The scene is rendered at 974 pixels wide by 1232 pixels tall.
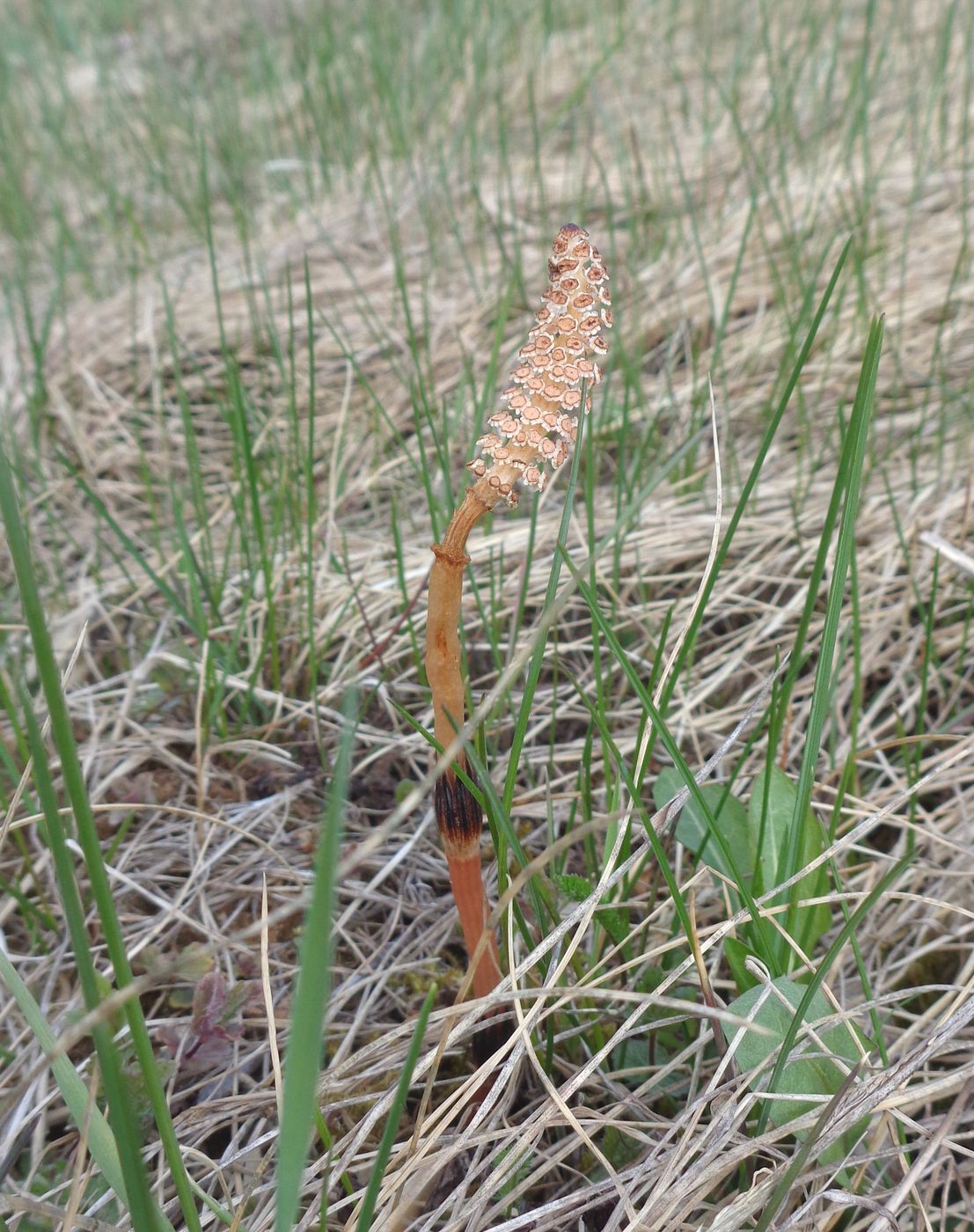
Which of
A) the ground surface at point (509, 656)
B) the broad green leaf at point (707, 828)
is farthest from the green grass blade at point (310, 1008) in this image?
the broad green leaf at point (707, 828)

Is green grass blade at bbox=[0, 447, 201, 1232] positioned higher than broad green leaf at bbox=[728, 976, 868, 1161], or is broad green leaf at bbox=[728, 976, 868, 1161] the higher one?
green grass blade at bbox=[0, 447, 201, 1232]

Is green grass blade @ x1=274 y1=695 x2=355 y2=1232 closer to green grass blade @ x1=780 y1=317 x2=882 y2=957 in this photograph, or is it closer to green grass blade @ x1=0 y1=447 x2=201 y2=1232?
green grass blade @ x1=0 y1=447 x2=201 y2=1232

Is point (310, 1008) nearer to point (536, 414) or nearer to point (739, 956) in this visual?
point (536, 414)

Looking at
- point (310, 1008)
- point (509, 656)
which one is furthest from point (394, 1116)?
point (509, 656)

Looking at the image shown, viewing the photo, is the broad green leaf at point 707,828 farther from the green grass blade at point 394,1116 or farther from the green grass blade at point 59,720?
the green grass blade at point 59,720

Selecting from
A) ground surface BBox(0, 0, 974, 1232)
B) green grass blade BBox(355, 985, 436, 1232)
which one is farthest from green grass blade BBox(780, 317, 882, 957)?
green grass blade BBox(355, 985, 436, 1232)

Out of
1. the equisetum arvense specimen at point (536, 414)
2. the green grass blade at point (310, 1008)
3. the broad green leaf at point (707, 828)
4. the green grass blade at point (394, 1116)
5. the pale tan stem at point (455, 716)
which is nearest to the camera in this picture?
the green grass blade at point (310, 1008)
